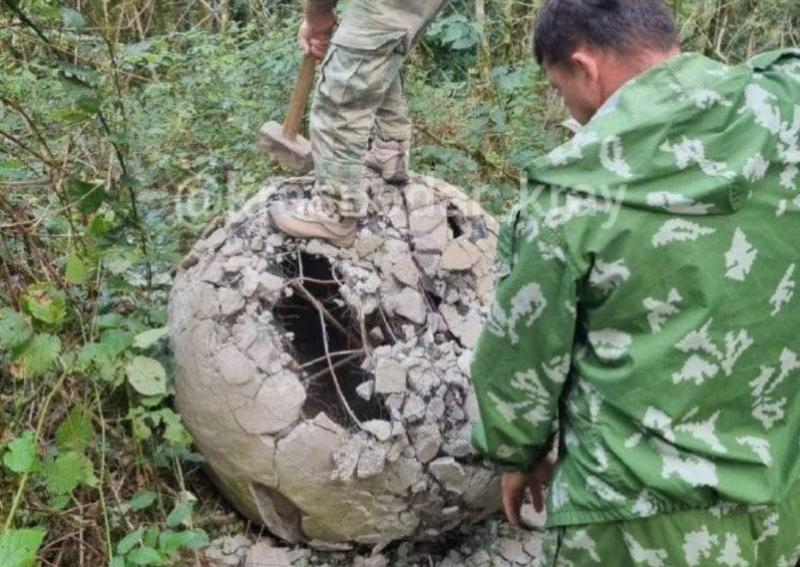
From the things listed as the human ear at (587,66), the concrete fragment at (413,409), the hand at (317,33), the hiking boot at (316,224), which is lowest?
the concrete fragment at (413,409)

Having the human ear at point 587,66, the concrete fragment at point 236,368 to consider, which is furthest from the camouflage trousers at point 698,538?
the concrete fragment at point 236,368

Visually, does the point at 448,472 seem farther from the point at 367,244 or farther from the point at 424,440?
the point at 367,244

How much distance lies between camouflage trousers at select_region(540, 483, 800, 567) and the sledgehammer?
1.76 meters

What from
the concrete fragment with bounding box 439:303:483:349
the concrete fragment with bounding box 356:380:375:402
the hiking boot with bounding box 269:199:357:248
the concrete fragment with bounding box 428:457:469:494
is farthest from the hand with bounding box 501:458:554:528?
the hiking boot with bounding box 269:199:357:248

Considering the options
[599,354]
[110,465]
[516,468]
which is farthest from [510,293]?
[110,465]

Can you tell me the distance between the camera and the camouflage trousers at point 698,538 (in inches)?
56.5

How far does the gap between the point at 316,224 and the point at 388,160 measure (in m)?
0.37

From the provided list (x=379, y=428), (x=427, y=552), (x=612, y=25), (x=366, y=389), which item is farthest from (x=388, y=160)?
(x=612, y=25)

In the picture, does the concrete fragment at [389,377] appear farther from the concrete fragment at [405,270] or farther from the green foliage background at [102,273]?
the green foliage background at [102,273]

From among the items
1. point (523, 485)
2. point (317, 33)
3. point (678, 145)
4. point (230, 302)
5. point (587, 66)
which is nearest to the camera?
point (678, 145)

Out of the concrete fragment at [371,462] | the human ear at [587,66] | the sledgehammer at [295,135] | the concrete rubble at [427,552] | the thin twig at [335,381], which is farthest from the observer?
the sledgehammer at [295,135]

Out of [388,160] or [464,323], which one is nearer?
[464,323]

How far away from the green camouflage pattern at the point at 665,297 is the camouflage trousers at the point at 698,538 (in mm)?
28

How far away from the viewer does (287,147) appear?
9.80 feet
